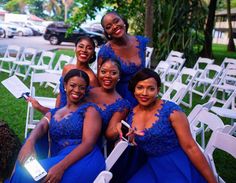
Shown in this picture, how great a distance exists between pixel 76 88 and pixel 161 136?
0.84m

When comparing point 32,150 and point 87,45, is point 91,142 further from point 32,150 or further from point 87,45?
point 87,45

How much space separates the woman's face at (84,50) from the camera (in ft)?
11.4

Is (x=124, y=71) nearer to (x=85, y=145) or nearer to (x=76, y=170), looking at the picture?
(x=85, y=145)

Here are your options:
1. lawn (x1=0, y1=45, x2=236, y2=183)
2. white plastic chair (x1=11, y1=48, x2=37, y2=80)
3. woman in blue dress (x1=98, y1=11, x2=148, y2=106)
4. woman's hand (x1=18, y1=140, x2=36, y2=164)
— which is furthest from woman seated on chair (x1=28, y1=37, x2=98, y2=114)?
white plastic chair (x1=11, y1=48, x2=37, y2=80)

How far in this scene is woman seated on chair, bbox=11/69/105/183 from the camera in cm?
268

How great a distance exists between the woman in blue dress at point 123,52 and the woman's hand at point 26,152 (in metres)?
1.06

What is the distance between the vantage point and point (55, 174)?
262 cm

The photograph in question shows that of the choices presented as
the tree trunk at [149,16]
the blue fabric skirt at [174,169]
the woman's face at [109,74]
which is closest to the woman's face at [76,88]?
the woman's face at [109,74]

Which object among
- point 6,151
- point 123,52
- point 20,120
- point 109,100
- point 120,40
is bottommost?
point 20,120

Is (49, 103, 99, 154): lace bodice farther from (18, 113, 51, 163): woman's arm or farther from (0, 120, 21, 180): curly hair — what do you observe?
(0, 120, 21, 180): curly hair

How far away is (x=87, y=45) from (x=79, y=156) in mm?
1145

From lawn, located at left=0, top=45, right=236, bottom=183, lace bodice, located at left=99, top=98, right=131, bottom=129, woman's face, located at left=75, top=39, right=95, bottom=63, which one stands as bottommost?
lawn, located at left=0, top=45, right=236, bottom=183

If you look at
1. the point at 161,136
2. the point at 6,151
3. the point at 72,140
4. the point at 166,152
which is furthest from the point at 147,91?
the point at 6,151

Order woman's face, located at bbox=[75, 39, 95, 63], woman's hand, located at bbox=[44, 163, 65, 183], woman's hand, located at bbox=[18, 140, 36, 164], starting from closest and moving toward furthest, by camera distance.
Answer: woman's hand, located at bbox=[44, 163, 65, 183] < woman's hand, located at bbox=[18, 140, 36, 164] < woman's face, located at bbox=[75, 39, 95, 63]
